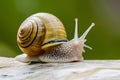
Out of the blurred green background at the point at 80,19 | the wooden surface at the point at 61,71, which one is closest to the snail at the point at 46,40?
the wooden surface at the point at 61,71

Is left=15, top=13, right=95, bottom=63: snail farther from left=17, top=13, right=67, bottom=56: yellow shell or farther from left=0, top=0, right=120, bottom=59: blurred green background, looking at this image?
left=0, top=0, right=120, bottom=59: blurred green background

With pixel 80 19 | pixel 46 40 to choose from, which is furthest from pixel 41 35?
pixel 80 19

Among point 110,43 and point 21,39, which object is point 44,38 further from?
point 110,43

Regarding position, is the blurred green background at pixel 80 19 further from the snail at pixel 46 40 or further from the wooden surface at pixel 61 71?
the wooden surface at pixel 61 71

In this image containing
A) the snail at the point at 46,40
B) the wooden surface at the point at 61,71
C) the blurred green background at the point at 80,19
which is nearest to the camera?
the wooden surface at the point at 61,71

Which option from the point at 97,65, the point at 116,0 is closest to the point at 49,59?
the point at 97,65

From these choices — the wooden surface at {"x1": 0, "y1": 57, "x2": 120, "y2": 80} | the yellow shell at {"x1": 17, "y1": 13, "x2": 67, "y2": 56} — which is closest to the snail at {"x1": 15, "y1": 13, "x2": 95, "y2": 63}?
the yellow shell at {"x1": 17, "y1": 13, "x2": 67, "y2": 56}

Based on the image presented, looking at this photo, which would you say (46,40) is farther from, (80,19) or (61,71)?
(80,19)

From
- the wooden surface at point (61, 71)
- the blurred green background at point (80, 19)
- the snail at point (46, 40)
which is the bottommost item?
the wooden surface at point (61, 71)
